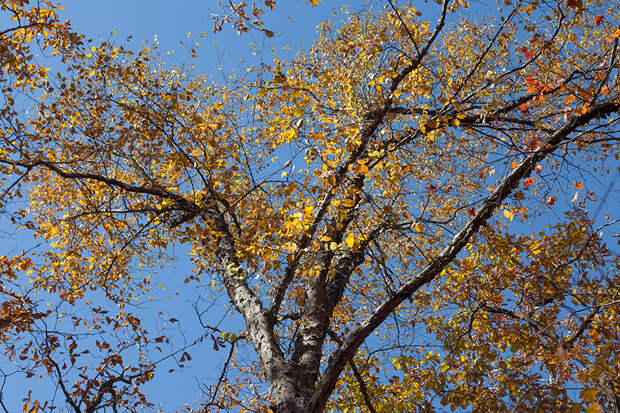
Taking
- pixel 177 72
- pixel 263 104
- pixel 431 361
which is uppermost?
pixel 177 72

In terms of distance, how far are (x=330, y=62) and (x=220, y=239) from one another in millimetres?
7189

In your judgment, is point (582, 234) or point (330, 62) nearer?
point (582, 234)

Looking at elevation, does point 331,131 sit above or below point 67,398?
above

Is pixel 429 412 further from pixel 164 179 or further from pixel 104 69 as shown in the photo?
pixel 104 69

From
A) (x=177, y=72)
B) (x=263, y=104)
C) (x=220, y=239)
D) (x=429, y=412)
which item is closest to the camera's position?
(x=429, y=412)

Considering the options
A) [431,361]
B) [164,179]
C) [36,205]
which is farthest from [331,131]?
[36,205]

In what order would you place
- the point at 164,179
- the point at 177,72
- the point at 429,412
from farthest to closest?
the point at 177,72, the point at 164,179, the point at 429,412

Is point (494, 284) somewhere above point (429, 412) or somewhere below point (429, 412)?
above

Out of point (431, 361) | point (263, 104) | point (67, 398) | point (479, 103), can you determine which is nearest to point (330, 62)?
point (263, 104)

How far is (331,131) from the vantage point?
7.13m

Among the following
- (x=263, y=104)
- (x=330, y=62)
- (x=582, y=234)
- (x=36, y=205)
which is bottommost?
(x=582, y=234)

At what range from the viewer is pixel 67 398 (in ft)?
14.9

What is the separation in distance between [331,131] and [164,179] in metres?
5.33

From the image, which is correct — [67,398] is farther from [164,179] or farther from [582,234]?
[582,234]
